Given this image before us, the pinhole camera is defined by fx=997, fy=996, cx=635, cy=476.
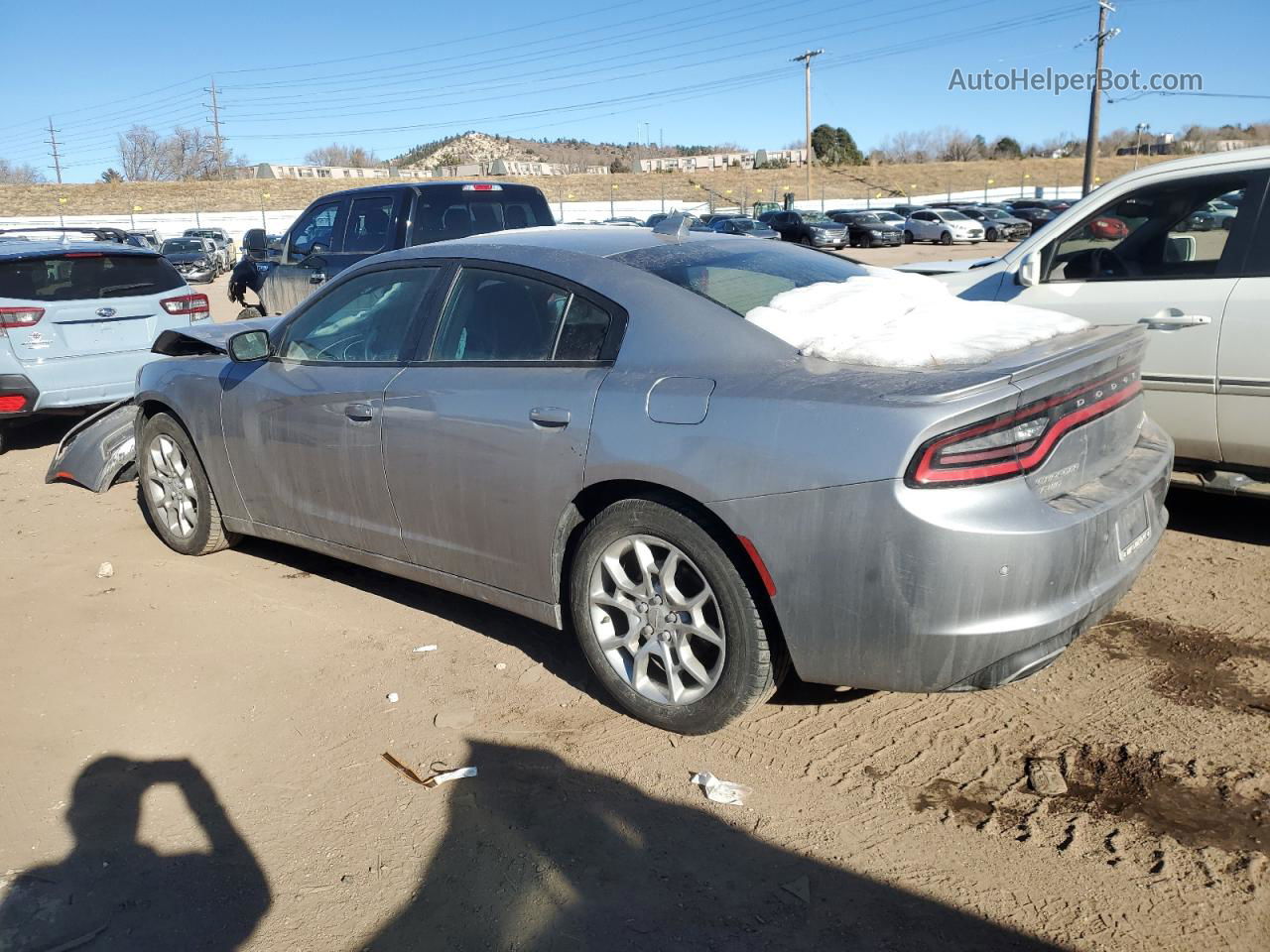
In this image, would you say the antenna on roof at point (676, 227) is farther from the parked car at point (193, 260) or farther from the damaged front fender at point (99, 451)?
the parked car at point (193, 260)

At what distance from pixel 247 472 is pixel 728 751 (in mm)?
2798

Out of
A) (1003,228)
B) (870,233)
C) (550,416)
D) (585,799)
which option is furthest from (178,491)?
(1003,228)

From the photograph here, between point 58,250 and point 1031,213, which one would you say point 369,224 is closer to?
point 58,250

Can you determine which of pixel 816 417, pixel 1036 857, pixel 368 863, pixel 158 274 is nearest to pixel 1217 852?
pixel 1036 857

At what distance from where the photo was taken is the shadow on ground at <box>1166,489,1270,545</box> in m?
5.05

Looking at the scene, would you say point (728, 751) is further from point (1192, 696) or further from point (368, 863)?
point (1192, 696)

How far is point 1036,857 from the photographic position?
2.65 m

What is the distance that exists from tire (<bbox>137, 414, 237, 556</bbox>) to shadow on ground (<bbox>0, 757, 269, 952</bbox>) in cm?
222

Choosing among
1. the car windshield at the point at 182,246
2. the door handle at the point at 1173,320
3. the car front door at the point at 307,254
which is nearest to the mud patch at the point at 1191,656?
the door handle at the point at 1173,320

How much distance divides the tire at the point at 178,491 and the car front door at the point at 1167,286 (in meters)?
4.44

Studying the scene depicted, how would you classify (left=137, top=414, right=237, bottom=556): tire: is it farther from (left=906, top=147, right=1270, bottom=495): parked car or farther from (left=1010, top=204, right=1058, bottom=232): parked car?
(left=1010, top=204, right=1058, bottom=232): parked car

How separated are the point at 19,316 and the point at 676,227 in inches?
240

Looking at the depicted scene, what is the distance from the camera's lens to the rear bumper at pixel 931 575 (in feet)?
8.79

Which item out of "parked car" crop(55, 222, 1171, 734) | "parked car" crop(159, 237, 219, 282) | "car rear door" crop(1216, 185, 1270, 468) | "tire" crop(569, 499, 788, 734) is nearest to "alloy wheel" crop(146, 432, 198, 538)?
"parked car" crop(55, 222, 1171, 734)
